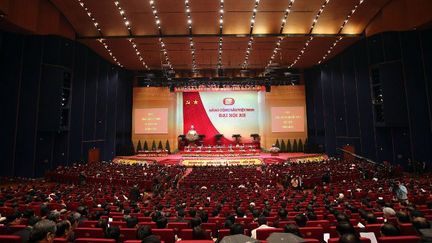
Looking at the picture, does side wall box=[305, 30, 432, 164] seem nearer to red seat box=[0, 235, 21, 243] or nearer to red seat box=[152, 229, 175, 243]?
red seat box=[152, 229, 175, 243]

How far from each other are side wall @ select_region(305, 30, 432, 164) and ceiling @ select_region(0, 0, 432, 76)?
1.34 m

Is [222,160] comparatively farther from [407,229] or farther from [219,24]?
[407,229]

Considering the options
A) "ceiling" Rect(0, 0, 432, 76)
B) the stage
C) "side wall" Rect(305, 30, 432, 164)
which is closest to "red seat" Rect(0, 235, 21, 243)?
"ceiling" Rect(0, 0, 432, 76)

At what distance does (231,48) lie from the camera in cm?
2441

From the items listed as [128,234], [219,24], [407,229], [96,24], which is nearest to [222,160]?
[219,24]

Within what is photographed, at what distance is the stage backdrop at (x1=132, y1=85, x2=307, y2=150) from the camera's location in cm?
3102

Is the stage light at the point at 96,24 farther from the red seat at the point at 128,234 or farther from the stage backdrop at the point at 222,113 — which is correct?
the red seat at the point at 128,234

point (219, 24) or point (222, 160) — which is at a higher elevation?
point (219, 24)

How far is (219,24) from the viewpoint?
20.1 metres

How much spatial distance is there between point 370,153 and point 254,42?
13984 millimetres

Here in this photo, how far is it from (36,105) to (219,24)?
15027 millimetres

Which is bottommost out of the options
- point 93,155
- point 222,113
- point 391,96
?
point 93,155

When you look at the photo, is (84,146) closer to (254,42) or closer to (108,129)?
(108,129)

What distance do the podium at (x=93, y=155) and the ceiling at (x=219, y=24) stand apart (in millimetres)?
9785
